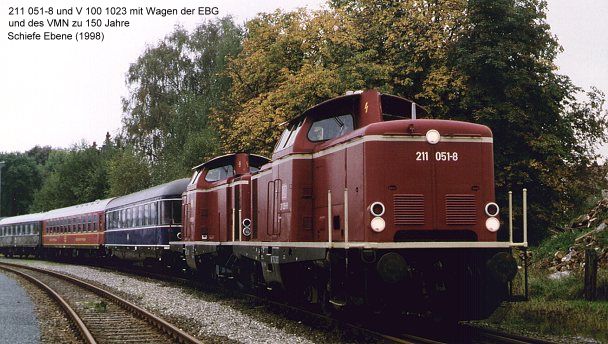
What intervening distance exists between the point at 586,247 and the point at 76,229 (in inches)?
1172

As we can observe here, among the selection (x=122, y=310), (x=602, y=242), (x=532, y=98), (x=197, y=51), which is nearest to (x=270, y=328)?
(x=122, y=310)

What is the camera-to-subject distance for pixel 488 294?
31.2 ft

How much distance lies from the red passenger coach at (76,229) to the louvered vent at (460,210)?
26649 millimetres

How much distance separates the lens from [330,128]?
11.8m

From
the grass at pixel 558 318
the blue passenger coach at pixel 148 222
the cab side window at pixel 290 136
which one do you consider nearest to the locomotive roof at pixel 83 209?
the blue passenger coach at pixel 148 222

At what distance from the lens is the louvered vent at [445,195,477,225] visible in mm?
9875

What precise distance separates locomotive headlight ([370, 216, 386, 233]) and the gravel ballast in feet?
6.24

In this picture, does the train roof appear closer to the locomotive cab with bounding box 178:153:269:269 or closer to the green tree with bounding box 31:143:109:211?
the green tree with bounding box 31:143:109:211

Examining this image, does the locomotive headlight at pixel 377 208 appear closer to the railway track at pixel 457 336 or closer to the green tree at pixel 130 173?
the railway track at pixel 457 336

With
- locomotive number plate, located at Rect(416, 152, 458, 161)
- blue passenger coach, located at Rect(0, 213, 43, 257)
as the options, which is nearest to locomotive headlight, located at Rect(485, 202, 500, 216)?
locomotive number plate, located at Rect(416, 152, 458, 161)

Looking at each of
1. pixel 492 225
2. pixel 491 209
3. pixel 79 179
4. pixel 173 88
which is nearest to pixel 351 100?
pixel 491 209

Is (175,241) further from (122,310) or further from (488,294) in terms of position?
(488,294)

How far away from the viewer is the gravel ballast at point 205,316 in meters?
10.9

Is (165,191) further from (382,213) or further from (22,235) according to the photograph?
(22,235)
